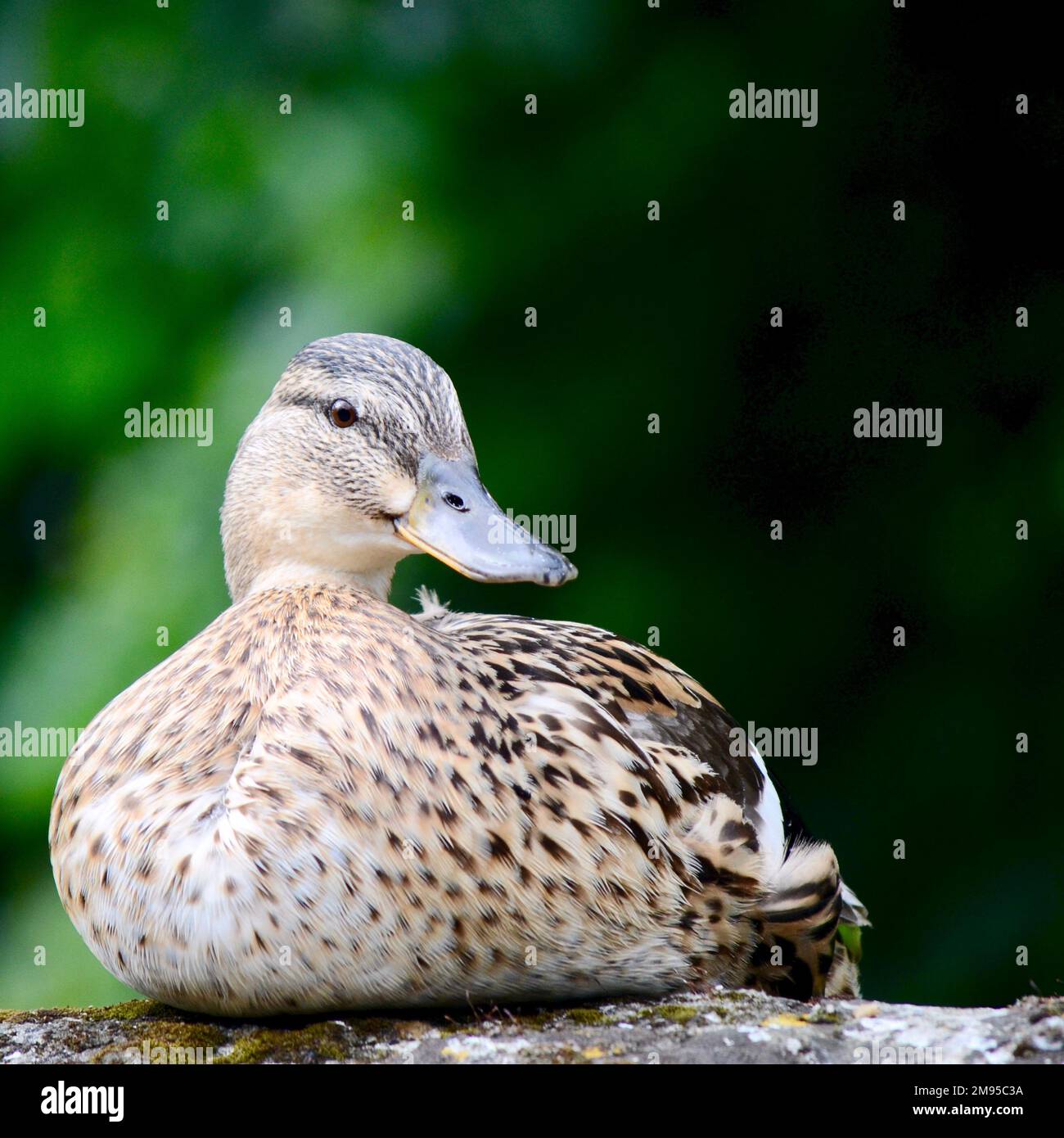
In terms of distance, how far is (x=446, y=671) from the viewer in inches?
128

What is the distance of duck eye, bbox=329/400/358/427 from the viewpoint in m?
3.47

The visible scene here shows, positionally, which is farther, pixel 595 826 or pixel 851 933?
pixel 851 933

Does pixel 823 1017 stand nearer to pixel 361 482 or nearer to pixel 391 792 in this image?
pixel 391 792

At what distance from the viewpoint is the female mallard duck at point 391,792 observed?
2.91 meters

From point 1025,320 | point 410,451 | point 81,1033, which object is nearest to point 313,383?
point 410,451

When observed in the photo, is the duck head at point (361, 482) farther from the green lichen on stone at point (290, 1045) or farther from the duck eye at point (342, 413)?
the green lichen on stone at point (290, 1045)

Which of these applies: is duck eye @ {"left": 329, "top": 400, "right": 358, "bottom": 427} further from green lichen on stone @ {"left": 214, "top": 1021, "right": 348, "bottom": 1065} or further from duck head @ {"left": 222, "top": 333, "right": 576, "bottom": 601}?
green lichen on stone @ {"left": 214, "top": 1021, "right": 348, "bottom": 1065}

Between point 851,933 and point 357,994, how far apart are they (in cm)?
170

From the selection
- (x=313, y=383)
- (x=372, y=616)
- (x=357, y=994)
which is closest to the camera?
(x=357, y=994)

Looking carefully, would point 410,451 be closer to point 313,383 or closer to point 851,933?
point 313,383

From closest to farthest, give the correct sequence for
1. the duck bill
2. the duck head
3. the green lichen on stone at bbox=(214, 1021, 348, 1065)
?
the green lichen on stone at bbox=(214, 1021, 348, 1065)
the duck bill
the duck head

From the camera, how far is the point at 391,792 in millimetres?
2988

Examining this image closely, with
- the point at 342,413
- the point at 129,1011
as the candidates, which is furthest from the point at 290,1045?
the point at 342,413

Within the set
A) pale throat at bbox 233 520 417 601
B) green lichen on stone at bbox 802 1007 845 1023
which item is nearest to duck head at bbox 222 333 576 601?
pale throat at bbox 233 520 417 601
